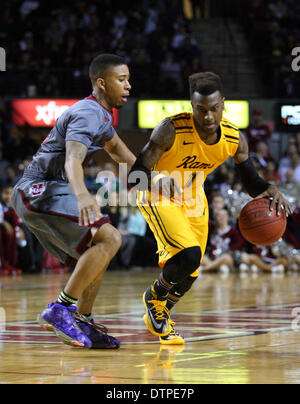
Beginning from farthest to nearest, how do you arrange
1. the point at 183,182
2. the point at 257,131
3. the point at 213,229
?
the point at 257,131, the point at 213,229, the point at 183,182

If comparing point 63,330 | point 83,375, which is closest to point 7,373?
point 83,375

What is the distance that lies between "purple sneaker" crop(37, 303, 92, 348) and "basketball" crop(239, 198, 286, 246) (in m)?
1.45

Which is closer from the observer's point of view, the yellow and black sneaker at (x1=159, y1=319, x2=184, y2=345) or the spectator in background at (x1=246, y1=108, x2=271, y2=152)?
the yellow and black sneaker at (x1=159, y1=319, x2=184, y2=345)

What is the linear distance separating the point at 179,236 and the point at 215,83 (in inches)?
38.3

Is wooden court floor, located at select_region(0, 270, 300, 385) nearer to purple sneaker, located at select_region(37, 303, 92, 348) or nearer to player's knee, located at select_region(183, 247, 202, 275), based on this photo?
purple sneaker, located at select_region(37, 303, 92, 348)

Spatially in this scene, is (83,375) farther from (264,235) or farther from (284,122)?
(284,122)

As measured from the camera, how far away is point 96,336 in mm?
4762

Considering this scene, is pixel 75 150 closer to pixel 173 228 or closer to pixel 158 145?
pixel 158 145

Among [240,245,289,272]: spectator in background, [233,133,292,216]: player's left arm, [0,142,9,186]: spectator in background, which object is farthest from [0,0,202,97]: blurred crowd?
[233,133,292,216]: player's left arm

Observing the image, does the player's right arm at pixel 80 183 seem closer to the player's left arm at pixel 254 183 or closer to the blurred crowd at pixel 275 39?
the player's left arm at pixel 254 183

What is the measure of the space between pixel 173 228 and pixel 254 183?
2.43ft

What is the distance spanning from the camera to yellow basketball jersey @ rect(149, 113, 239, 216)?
5.19 m

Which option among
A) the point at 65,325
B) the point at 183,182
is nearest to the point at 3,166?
the point at 183,182

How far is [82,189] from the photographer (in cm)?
447
